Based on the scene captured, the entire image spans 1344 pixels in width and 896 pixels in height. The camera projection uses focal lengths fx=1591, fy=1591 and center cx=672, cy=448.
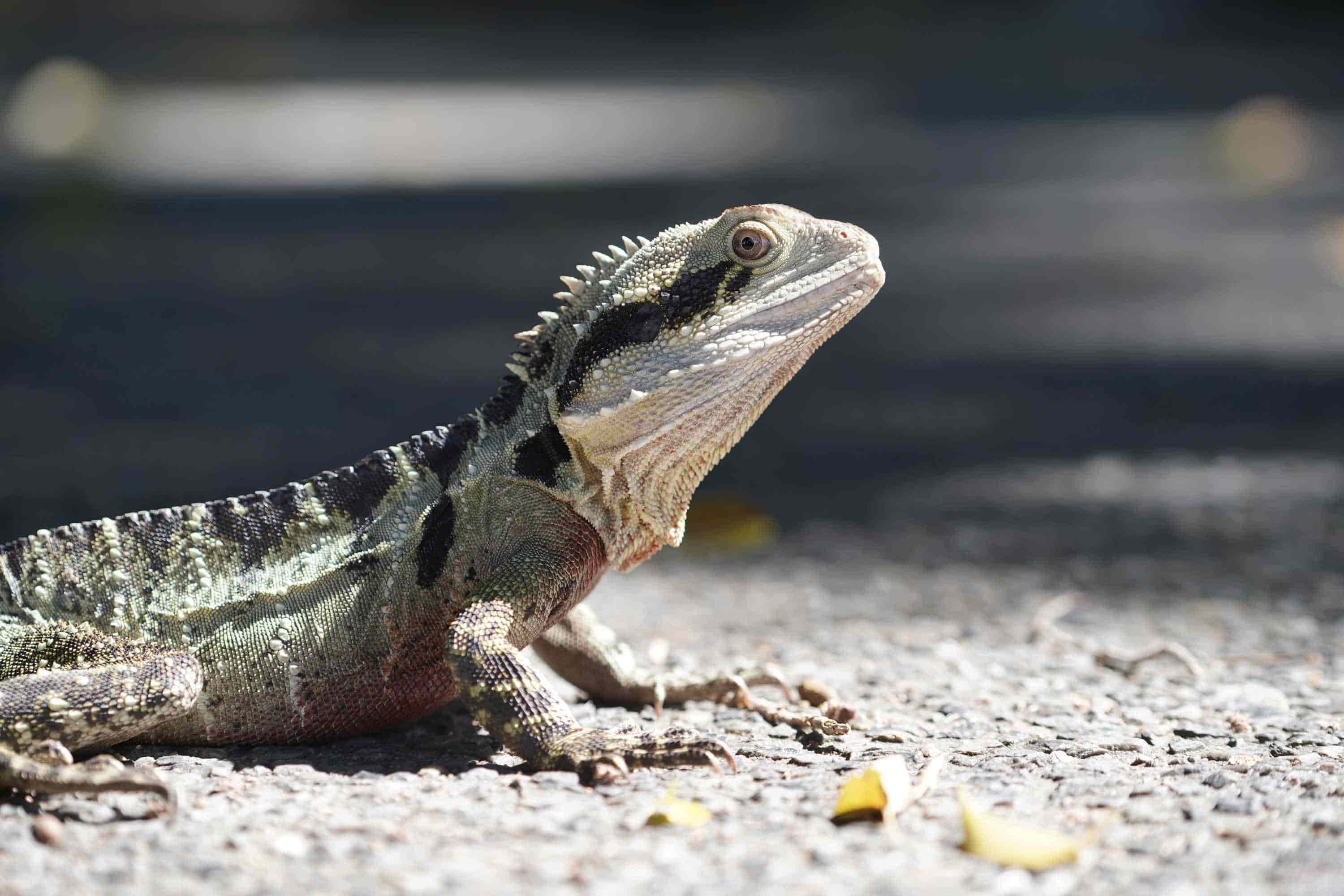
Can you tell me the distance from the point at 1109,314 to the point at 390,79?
23.1m

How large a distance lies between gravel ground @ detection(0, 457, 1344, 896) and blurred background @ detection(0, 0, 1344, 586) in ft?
1.44

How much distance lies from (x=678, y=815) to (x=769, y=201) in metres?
14.7

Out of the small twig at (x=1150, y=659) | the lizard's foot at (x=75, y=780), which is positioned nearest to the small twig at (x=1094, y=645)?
the small twig at (x=1150, y=659)

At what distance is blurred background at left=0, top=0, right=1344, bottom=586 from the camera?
30.7 feet

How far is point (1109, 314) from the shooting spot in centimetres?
1401

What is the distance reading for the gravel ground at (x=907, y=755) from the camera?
3.82m

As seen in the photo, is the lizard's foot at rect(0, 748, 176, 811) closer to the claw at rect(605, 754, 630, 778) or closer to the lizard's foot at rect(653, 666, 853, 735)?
the claw at rect(605, 754, 630, 778)

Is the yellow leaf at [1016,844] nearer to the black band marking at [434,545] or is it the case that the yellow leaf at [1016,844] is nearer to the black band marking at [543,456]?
the black band marking at [543,456]

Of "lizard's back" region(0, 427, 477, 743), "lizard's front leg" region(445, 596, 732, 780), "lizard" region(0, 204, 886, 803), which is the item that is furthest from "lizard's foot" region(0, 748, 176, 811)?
"lizard's front leg" region(445, 596, 732, 780)

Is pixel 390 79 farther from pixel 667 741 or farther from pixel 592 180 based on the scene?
pixel 667 741

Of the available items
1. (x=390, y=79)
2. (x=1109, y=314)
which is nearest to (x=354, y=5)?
(x=390, y=79)

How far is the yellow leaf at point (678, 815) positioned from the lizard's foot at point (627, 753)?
→ 338 mm

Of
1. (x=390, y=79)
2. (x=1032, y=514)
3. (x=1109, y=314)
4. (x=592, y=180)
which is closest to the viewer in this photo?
(x=1032, y=514)

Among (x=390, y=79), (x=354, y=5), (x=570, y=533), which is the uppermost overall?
(x=354, y=5)
